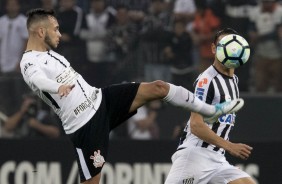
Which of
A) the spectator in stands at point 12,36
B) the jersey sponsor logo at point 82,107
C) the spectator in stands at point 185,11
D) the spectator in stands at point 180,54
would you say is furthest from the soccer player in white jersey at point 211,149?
the spectator in stands at point 12,36

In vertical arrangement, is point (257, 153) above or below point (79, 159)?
below

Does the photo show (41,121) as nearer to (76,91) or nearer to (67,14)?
(67,14)

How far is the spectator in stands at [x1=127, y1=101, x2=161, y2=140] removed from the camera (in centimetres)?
1322

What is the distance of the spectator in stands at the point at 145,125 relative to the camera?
13.2 metres

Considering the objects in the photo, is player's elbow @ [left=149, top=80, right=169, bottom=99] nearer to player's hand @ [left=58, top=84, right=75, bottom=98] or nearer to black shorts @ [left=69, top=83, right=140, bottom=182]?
black shorts @ [left=69, top=83, right=140, bottom=182]

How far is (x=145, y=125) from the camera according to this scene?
1326 centimetres

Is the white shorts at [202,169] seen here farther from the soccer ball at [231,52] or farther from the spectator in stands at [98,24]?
the spectator in stands at [98,24]

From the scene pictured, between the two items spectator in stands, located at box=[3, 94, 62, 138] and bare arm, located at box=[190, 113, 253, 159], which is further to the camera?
spectator in stands, located at box=[3, 94, 62, 138]

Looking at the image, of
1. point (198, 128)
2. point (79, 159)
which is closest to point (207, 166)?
point (198, 128)

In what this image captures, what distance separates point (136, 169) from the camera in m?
12.4

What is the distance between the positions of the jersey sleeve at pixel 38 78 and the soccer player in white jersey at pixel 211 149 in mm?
1528

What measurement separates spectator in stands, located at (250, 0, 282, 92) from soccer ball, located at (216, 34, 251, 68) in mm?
4160

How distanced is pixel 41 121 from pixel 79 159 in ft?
13.2

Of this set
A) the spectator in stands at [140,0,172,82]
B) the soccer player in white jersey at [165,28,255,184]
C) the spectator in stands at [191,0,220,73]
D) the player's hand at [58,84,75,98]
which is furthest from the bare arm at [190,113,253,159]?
the spectator in stands at [191,0,220,73]
